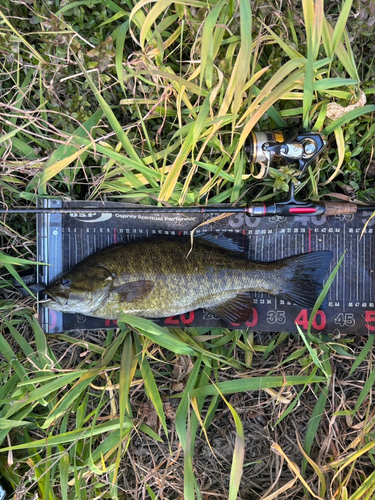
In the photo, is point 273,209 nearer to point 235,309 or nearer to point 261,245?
point 261,245

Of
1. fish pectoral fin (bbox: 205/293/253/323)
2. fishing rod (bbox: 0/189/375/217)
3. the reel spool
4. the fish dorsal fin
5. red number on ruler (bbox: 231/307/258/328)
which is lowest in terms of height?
red number on ruler (bbox: 231/307/258/328)

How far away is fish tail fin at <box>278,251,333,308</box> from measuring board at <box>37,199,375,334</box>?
0.10 m

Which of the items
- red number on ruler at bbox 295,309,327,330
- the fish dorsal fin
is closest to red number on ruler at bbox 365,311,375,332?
red number on ruler at bbox 295,309,327,330

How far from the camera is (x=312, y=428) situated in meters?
2.09

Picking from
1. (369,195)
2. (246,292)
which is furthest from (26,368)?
(369,195)

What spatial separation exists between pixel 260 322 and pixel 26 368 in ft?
4.62

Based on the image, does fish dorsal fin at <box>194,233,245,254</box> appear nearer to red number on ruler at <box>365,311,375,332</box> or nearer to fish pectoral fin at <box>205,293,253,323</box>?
fish pectoral fin at <box>205,293,253,323</box>

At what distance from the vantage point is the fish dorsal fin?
2.22 metres

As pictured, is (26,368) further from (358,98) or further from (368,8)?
(368,8)

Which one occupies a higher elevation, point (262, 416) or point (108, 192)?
point (108, 192)

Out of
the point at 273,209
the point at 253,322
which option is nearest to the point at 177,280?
the point at 253,322

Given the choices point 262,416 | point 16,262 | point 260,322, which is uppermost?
point 16,262

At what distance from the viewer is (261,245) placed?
227cm

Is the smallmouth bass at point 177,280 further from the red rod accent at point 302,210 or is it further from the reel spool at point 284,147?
the reel spool at point 284,147
